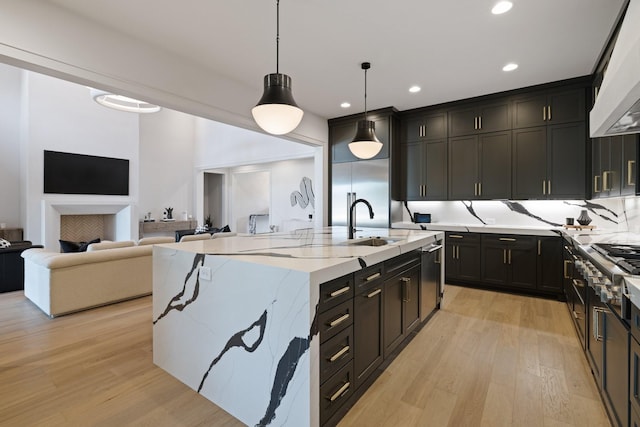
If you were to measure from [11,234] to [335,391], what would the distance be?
7.35m

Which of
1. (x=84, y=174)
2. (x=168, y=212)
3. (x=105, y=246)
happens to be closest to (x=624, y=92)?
(x=105, y=246)

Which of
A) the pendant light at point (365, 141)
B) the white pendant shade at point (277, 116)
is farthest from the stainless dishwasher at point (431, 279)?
the white pendant shade at point (277, 116)

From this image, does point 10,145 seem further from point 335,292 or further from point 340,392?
point 340,392

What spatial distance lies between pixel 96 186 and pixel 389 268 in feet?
23.2

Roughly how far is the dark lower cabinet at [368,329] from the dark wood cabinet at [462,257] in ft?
9.62

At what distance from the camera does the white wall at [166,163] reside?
816 centimetres

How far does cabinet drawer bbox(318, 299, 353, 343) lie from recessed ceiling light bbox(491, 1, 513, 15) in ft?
8.73

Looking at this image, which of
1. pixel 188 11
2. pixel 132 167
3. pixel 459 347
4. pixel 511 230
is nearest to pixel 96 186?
pixel 132 167

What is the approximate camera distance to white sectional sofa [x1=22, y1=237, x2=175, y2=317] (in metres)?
3.34

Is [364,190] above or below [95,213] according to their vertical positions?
A: above

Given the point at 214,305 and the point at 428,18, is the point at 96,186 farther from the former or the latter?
the point at 428,18

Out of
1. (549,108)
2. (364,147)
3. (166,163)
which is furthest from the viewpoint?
(166,163)

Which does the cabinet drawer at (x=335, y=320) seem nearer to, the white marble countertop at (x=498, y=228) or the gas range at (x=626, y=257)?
the gas range at (x=626, y=257)

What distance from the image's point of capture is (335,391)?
168 cm
